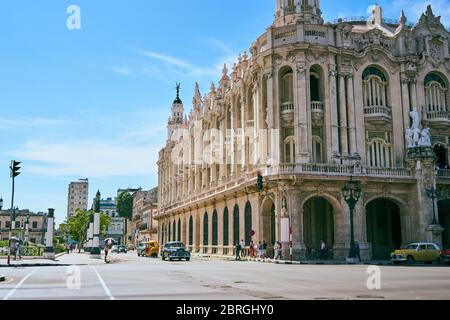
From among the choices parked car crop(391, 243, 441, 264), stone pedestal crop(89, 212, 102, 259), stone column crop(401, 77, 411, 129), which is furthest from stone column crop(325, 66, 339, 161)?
stone pedestal crop(89, 212, 102, 259)

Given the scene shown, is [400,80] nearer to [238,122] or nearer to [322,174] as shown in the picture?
[322,174]

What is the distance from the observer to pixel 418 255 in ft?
110

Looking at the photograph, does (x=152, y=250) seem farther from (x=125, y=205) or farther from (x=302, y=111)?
(x=125, y=205)

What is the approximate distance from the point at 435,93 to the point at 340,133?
11521mm

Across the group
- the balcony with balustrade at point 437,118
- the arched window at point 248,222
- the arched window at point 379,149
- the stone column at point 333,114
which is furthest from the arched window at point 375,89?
the arched window at point 248,222

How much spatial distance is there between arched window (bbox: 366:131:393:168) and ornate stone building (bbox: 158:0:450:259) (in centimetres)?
10

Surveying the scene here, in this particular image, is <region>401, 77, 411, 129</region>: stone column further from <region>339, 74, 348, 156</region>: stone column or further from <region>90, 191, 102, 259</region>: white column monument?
<region>90, 191, 102, 259</region>: white column monument

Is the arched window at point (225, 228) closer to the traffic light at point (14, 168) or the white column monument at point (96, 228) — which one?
the white column monument at point (96, 228)

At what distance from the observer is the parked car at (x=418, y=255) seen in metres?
33.5

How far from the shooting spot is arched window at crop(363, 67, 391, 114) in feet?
150

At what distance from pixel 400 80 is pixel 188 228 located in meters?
35.4

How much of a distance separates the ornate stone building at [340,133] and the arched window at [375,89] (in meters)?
0.09
